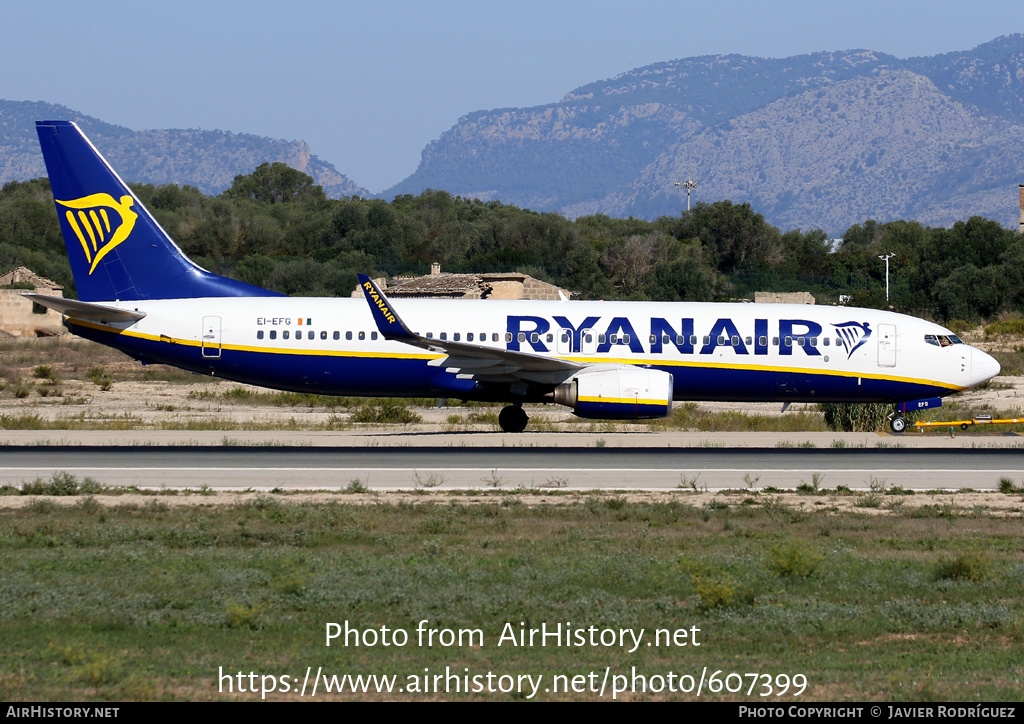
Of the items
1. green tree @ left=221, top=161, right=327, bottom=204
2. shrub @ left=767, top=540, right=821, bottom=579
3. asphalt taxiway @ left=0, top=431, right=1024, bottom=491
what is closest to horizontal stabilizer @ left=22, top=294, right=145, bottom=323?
asphalt taxiway @ left=0, top=431, right=1024, bottom=491

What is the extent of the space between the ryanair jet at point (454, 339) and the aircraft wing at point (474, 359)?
0.19 ft

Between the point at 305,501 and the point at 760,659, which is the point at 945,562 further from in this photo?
the point at 305,501

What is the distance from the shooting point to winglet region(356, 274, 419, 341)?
25156 mm

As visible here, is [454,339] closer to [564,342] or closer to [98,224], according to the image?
[564,342]

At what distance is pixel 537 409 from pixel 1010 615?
29883 mm

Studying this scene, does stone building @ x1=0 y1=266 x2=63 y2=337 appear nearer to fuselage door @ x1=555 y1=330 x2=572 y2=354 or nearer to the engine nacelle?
fuselage door @ x1=555 y1=330 x2=572 y2=354

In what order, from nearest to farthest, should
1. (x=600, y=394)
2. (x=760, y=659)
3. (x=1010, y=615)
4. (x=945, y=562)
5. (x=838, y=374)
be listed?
(x=760, y=659)
(x=1010, y=615)
(x=945, y=562)
(x=600, y=394)
(x=838, y=374)

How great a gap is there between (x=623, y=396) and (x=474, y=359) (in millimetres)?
3721

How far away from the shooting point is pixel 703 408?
40625 millimetres

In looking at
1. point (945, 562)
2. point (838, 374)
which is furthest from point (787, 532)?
point (838, 374)

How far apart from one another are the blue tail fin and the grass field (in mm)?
12195

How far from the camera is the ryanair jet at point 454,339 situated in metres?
26.9

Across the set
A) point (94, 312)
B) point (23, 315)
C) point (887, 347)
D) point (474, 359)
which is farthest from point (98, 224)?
point (23, 315)

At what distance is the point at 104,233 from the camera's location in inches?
1088
